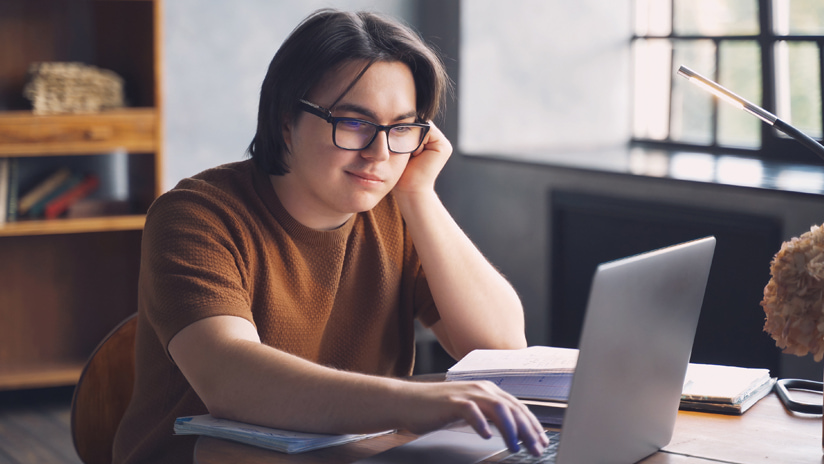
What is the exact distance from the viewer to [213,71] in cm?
366

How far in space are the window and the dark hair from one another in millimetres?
2199

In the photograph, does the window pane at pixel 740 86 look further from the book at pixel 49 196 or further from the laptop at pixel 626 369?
the laptop at pixel 626 369

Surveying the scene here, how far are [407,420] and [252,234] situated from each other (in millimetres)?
518

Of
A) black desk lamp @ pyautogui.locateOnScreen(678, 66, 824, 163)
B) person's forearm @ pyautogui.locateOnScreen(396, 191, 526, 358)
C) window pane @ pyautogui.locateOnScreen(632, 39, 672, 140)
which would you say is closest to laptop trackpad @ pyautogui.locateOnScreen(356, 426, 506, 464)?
person's forearm @ pyautogui.locateOnScreen(396, 191, 526, 358)

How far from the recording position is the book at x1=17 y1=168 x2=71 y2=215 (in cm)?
332

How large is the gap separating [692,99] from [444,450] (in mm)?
3054

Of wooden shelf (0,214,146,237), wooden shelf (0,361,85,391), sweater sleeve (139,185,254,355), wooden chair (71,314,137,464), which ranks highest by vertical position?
sweater sleeve (139,185,254,355)

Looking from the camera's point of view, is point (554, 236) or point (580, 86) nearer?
point (554, 236)

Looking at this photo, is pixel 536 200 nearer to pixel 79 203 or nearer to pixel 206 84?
pixel 206 84

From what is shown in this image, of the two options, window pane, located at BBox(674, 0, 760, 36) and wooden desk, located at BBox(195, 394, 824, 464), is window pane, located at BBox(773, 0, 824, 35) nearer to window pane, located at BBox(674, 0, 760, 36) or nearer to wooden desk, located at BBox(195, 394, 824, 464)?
window pane, located at BBox(674, 0, 760, 36)

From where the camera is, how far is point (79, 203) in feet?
11.1

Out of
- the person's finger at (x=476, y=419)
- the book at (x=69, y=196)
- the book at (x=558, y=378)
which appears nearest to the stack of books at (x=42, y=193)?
the book at (x=69, y=196)

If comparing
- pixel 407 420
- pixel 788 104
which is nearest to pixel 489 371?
pixel 407 420

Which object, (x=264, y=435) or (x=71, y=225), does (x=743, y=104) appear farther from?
(x=71, y=225)
